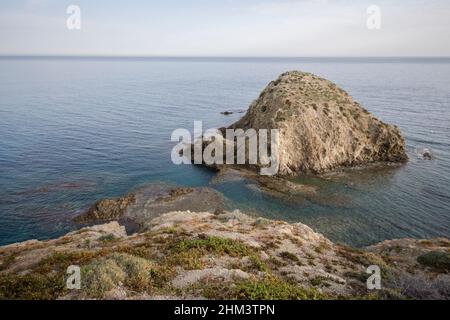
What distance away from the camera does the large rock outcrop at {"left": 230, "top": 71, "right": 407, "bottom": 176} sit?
62812 mm

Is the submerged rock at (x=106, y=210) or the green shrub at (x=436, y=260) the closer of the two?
the green shrub at (x=436, y=260)

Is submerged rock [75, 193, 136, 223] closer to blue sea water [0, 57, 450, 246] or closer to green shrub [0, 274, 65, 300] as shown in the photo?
blue sea water [0, 57, 450, 246]

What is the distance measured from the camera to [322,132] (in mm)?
66250

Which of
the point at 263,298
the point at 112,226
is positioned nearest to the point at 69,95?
the point at 112,226

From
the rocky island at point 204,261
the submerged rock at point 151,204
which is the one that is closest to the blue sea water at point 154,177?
the submerged rock at point 151,204

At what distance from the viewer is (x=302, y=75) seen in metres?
85.4

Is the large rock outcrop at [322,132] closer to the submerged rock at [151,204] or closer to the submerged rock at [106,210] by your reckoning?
the submerged rock at [151,204]

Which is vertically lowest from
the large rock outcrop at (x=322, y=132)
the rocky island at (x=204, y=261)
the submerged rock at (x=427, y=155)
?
the rocky island at (x=204, y=261)

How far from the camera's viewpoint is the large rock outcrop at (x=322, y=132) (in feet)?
206

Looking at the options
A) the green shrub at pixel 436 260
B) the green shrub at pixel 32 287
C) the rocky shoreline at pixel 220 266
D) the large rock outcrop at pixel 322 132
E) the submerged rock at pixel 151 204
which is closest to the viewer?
the green shrub at pixel 32 287

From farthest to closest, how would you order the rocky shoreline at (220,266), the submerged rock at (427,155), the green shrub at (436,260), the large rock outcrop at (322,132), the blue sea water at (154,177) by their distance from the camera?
the submerged rock at (427,155) < the large rock outcrop at (322,132) < the blue sea water at (154,177) < the green shrub at (436,260) < the rocky shoreline at (220,266)

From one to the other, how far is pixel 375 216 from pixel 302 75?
50.2 m
